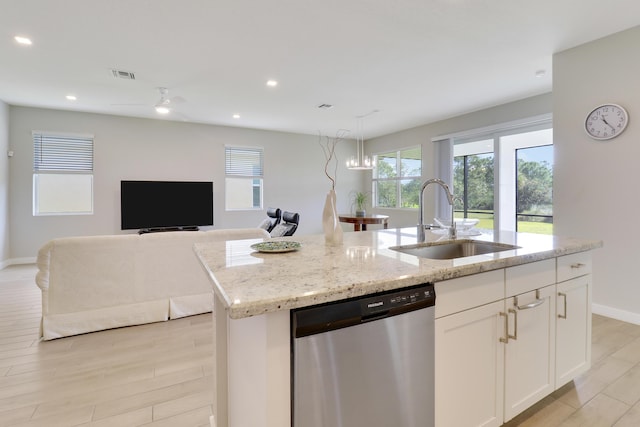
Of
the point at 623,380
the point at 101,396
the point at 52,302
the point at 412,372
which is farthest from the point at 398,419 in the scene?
the point at 52,302

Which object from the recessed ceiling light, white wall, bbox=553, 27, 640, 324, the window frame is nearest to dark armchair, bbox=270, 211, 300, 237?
the window frame

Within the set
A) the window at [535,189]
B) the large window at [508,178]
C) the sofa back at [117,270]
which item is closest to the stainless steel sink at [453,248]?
the sofa back at [117,270]

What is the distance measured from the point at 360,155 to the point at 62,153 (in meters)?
6.24

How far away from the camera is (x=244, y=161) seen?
671cm

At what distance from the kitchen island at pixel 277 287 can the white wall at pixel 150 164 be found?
4943 mm

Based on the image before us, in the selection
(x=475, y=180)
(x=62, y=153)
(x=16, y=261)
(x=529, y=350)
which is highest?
(x=62, y=153)

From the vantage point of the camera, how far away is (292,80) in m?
3.92

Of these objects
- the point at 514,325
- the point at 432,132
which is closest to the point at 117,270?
the point at 514,325

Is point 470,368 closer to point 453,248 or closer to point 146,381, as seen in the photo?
point 453,248

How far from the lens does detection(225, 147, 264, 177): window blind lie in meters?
6.54

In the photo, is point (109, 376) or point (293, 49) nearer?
point (109, 376)

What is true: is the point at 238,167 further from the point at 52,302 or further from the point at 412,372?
the point at 412,372

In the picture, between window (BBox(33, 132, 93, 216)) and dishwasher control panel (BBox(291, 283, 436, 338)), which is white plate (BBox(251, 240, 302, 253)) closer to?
dishwasher control panel (BBox(291, 283, 436, 338))

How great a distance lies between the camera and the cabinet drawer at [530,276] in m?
1.39
